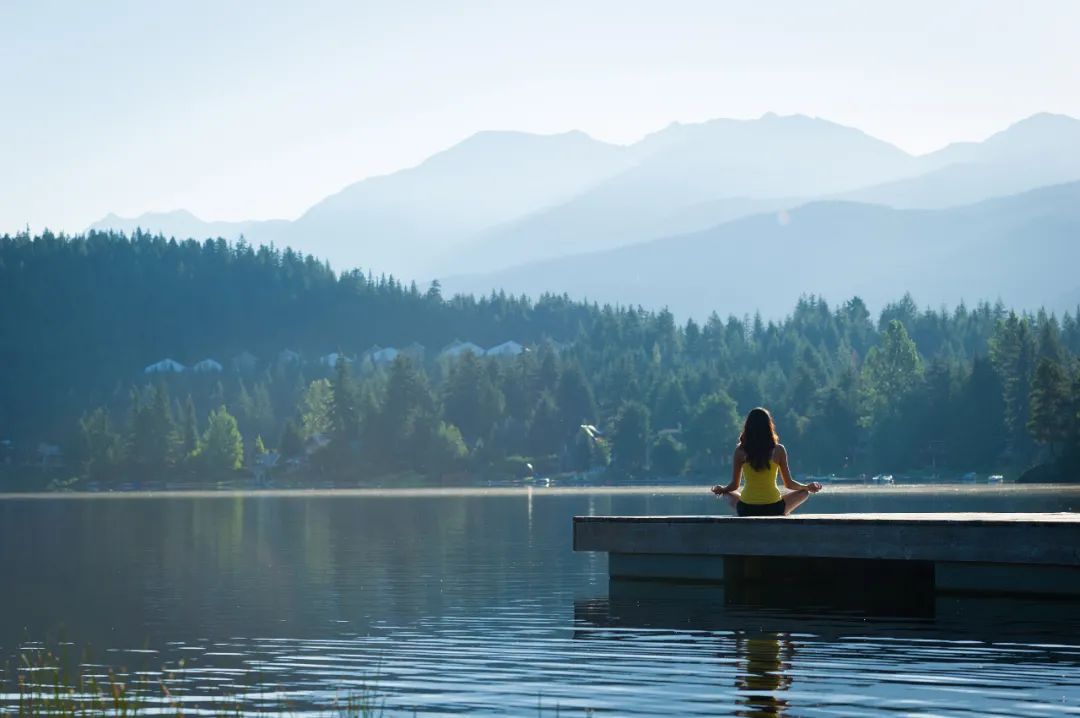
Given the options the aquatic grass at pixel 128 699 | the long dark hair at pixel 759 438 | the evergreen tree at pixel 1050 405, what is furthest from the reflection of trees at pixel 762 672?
the evergreen tree at pixel 1050 405

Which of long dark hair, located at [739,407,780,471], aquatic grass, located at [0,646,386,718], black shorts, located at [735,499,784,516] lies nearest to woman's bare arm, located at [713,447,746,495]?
long dark hair, located at [739,407,780,471]

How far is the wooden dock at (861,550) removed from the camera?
27.6 m

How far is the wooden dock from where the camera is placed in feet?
90.6

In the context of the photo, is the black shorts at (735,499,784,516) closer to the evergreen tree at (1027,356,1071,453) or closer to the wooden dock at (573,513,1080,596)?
the wooden dock at (573,513,1080,596)

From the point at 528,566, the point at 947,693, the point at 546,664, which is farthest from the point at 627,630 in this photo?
the point at 528,566

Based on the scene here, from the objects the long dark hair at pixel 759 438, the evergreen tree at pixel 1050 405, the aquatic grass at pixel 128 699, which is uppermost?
the evergreen tree at pixel 1050 405

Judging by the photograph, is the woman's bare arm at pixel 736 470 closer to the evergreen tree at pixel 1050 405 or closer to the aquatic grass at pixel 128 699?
the aquatic grass at pixel 128 699

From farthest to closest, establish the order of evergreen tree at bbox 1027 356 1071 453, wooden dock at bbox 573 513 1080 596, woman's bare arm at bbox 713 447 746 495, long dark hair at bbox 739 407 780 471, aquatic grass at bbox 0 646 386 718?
1. evergreen tree at bbox 1027 356 1071 453
2. woman's bare arm at bbox 713 447 746 495
3. long dark hair at bbox 739 407 780 471
4. wooden dock at bbox 573 513 1080 596
5. aquatic grass at bbox 0 646 386 718

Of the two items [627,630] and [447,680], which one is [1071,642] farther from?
[447,680]

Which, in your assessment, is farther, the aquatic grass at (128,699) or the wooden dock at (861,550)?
the wooden dock at (861,550)

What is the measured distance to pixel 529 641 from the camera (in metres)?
25.6

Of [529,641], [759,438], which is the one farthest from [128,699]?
[759,438]

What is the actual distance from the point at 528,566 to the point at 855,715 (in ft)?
82.2

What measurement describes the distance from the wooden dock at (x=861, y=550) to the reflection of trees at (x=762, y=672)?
178 inches
